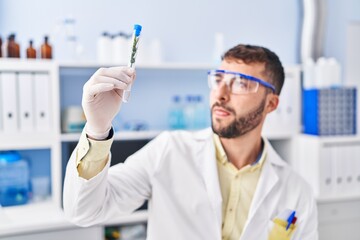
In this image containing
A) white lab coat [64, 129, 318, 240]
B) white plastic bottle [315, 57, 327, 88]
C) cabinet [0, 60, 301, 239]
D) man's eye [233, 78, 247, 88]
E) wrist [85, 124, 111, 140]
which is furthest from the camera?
white plastic bottle [315, 57, 327, 88]

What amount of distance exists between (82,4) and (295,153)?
165cm

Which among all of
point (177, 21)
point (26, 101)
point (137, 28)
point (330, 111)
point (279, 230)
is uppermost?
point (177, 21)

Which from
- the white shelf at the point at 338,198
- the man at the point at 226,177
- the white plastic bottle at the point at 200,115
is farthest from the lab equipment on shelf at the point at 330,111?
the man at the point at 226,177

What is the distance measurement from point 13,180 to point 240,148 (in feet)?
4.32

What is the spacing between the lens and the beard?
1.49m

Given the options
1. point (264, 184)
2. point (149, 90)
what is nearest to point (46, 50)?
point (149, 90)

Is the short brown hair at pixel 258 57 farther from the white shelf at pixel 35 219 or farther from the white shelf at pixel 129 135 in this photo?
the white shelf at pixel 35 219

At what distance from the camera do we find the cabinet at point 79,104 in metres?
1.97

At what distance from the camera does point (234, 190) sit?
1.49m

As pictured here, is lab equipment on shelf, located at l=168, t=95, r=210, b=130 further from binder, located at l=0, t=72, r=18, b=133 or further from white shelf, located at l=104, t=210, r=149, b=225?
binder, located at l=0, t=72, r=18, b=133

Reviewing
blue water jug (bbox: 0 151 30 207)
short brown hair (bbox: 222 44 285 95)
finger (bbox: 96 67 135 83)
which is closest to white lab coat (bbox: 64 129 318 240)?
short brown hair (bbox: 222 44 285 95)

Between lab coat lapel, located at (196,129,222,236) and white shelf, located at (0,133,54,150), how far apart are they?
913 millimetres

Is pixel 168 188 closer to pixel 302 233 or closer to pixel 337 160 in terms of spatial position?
pixel 302 233

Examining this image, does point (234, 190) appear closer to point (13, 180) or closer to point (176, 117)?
point (176, 117)
